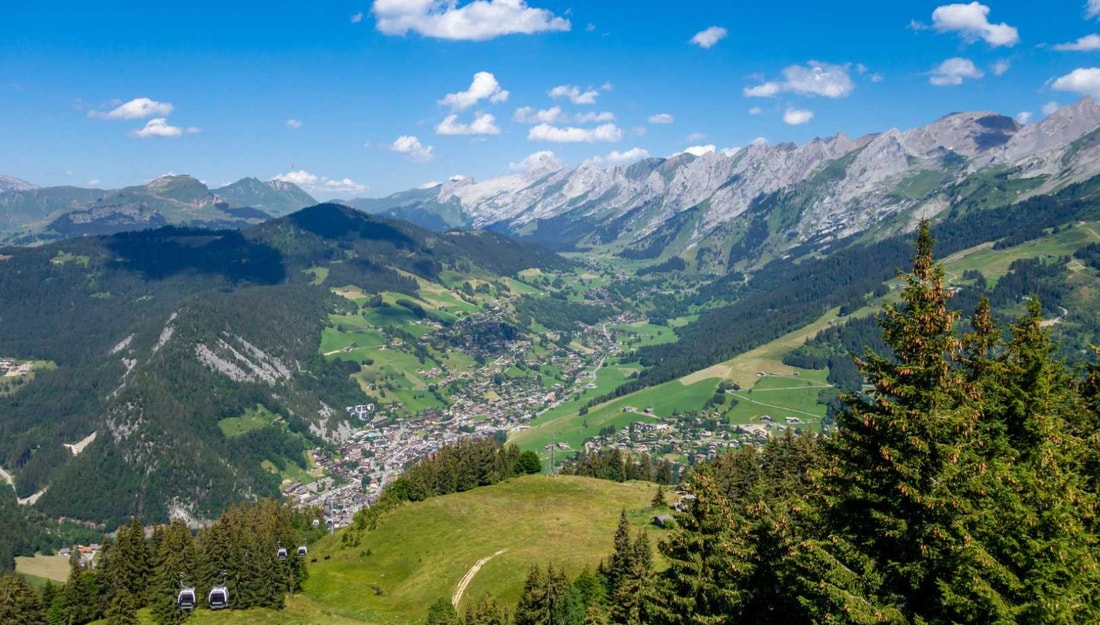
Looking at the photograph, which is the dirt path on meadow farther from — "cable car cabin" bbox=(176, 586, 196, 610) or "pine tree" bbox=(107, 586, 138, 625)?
"pine tree" bbox=(107, 586, 138, 625)

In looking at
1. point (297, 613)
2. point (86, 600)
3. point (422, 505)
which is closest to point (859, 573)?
point (297, 613)

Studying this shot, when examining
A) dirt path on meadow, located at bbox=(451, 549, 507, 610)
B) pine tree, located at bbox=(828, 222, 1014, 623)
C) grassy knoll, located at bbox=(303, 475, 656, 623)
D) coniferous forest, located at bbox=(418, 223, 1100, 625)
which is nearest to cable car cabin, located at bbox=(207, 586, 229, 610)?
grassy knoll, located at bbox=(303, 475, 656, 623)

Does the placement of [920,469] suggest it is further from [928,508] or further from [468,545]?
[468,545]

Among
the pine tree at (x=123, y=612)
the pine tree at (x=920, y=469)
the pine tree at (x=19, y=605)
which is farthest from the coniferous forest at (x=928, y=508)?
the pine tree at (x=19, y=605)

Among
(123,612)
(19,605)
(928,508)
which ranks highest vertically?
(928,508)

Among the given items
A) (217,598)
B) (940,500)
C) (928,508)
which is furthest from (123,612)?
(940,500)

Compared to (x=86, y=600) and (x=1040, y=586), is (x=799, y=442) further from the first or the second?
(x=86, y=600)

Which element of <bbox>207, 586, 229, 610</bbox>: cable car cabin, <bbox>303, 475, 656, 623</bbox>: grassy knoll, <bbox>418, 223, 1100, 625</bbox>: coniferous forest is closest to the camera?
<bbox>418, 223, 1100, 625</bbox>: coniferous forest

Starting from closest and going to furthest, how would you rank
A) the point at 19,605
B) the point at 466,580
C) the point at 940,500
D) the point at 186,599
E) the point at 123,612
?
the point at 940,500, the point at 123,612, the point at 19,605, the point at 186,599, the point at 466,580
